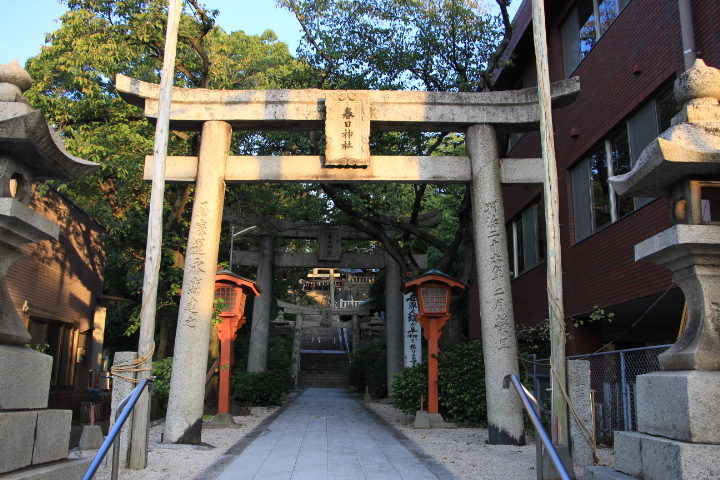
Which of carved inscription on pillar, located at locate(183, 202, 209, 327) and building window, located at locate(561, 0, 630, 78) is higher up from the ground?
building window, located at locate(561, 0, 630, 78)

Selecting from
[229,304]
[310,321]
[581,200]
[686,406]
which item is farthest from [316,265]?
[686,406]

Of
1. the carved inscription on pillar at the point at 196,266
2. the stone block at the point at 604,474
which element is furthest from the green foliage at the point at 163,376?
the stone block at the point at 604,474

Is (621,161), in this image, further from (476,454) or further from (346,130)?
(476,454)

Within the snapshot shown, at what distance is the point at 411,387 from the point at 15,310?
9.26 m

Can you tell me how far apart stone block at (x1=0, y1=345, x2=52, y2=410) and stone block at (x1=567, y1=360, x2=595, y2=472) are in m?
5.46

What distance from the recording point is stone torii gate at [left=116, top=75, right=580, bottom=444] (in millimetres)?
10039

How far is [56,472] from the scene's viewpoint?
450 centimetres

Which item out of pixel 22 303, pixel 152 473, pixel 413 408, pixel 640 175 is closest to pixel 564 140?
pixel 413 408

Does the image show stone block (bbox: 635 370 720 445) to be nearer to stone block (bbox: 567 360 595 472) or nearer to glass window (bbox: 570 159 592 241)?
stone block (bbox: 567 360 595 472)

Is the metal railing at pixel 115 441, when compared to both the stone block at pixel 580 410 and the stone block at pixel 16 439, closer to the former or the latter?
the stone block at pixel 16 439

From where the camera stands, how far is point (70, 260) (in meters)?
17.5

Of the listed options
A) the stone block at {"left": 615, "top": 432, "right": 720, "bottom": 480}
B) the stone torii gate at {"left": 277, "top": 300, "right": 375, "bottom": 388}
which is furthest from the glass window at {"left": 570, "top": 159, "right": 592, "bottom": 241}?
the stone torii gate at {"left": 277, "top": 300, "right": 375, "bottom": 388}

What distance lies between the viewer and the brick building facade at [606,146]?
30.2 ft

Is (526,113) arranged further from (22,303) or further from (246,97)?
(22,303)
